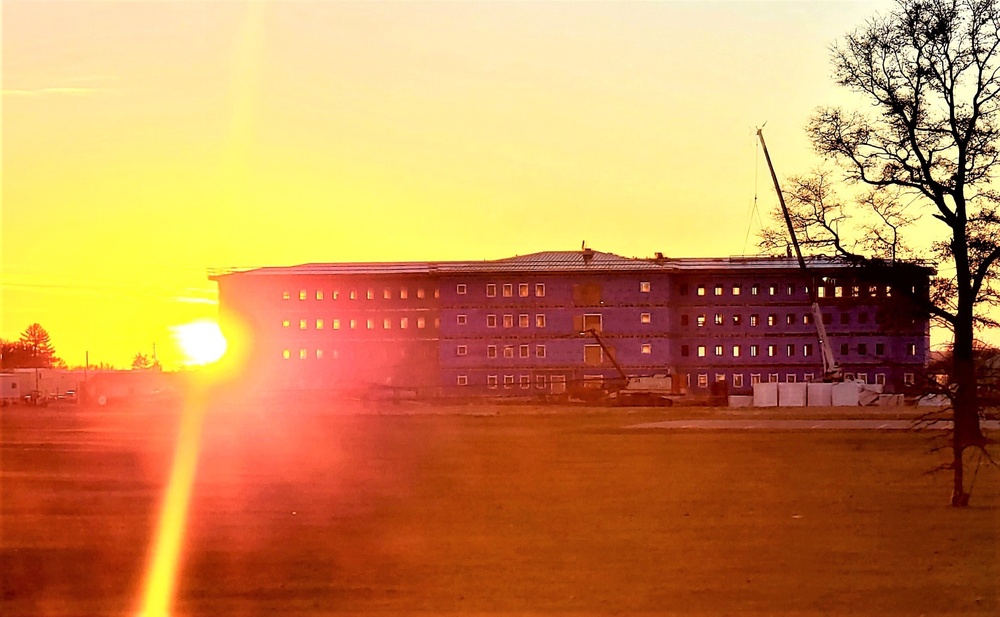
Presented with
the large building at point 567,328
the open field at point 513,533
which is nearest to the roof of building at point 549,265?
the large building at point 567,328

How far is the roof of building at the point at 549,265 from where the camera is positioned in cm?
11988

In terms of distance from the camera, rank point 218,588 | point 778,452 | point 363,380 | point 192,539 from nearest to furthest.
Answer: point 218,588 → point 192,539 → point 778,452 → point 363,380

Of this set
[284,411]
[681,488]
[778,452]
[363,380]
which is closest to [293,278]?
[363,380]

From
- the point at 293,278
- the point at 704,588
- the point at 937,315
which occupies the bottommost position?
the point at 704,588

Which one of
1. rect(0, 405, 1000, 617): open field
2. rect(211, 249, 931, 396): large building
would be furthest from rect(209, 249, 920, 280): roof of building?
rect(0, 405, 1000, 617): open field

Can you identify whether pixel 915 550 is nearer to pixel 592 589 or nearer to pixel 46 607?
pixel 592 589

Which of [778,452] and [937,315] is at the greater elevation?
[937,315]

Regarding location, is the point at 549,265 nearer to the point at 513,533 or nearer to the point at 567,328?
the point at 567,328

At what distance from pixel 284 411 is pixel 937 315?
57.0 meters

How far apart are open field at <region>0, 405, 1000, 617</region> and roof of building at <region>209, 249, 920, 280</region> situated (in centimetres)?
7964

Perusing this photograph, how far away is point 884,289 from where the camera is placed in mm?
36219

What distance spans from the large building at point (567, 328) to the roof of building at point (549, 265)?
0.73 ft

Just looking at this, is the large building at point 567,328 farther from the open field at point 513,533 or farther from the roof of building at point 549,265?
the open field at point 513,533

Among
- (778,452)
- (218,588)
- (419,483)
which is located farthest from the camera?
(778,452)
